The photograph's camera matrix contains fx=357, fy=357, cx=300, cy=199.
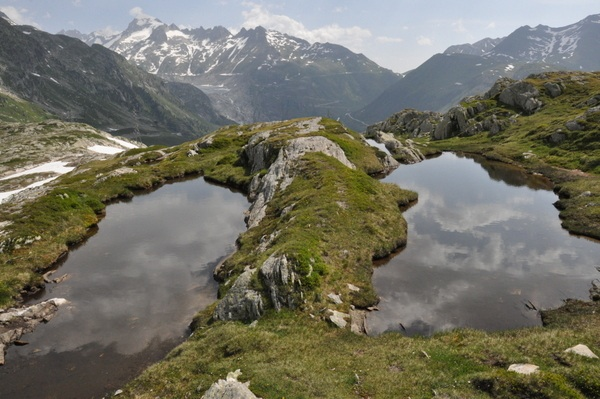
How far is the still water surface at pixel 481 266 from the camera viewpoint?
96.9 ft

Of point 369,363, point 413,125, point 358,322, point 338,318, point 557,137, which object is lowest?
point 358,322

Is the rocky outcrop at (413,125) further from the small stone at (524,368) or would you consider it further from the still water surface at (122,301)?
the small stone at (524,368)

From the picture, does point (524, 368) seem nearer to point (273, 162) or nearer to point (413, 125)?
point (273, 162)

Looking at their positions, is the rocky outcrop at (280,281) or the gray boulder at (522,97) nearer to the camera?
the rocky outcrop at (280,281)

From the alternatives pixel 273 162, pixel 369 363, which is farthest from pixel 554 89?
pixel 369 363

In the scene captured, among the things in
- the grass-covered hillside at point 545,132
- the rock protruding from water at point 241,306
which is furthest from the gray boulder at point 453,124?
the rock protruding from water at point 241,306

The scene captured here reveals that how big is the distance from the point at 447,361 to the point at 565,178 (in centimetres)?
6656

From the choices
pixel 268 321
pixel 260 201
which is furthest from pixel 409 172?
pixel 268 321

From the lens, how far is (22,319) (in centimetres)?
3056

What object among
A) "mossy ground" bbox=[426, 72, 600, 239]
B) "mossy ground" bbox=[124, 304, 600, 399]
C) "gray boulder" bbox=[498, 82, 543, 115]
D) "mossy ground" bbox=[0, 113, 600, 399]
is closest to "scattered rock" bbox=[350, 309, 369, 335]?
"mossy ground" bbox=[0, 113, 600, 399]

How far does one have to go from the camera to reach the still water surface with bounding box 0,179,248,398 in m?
24.8

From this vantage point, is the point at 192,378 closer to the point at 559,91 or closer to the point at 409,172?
the point at 409,172

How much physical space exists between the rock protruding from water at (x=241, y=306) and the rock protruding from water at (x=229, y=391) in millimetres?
9209

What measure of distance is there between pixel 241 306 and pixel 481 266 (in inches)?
1018
